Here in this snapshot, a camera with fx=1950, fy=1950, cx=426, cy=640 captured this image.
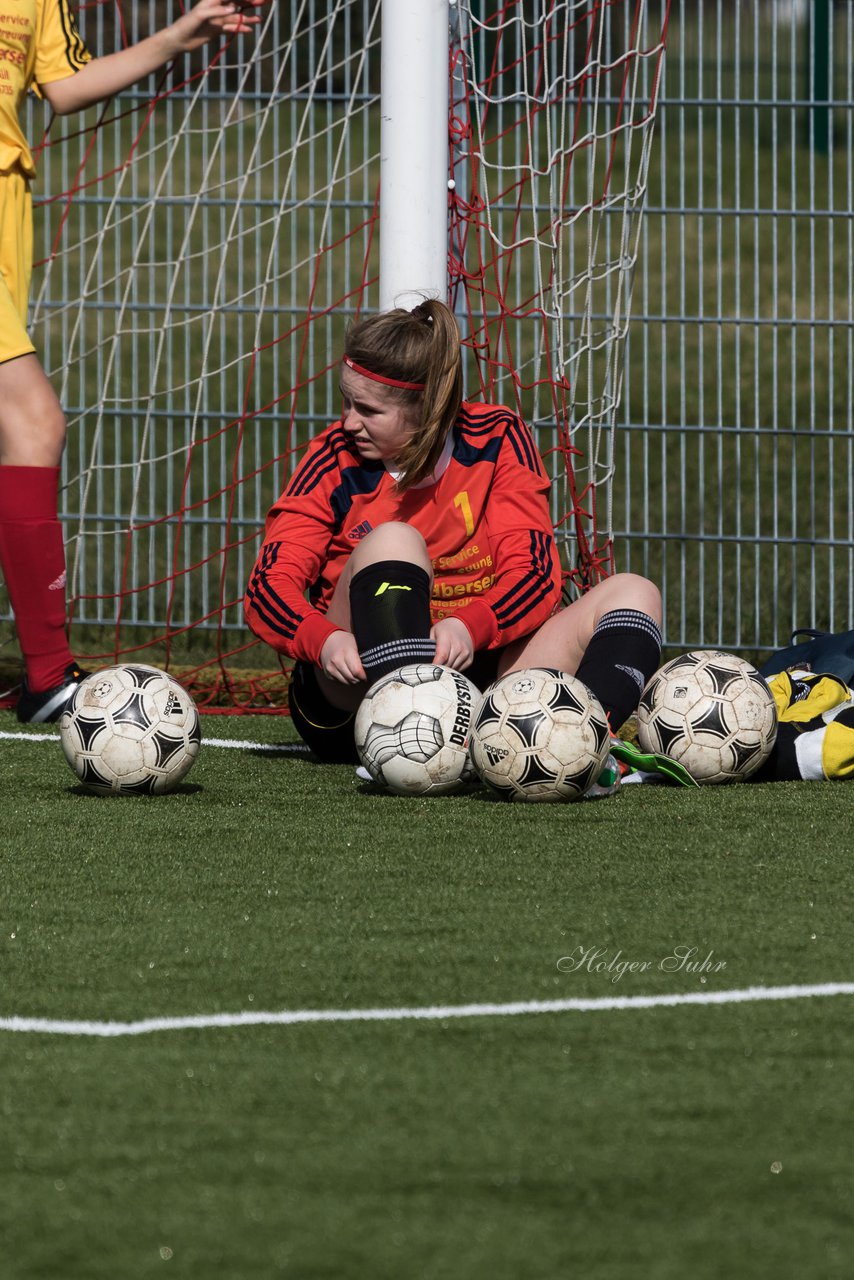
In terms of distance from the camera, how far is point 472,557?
4918 mm

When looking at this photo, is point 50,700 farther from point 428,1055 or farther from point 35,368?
point 428,1055

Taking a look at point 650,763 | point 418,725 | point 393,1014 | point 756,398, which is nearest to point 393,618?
point 418,725

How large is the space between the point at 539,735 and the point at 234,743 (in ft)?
4.92

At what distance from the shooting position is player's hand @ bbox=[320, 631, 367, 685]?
4480 millimetres

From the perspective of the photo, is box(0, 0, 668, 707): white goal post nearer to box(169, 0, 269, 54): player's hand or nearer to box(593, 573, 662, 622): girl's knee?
box(169, 0, 269, 54): player's hand

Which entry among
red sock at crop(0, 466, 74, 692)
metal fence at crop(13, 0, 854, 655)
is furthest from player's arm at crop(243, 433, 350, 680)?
metal fence at crop(13, 0, 854, 655)

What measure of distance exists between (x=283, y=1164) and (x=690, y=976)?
0.91 m

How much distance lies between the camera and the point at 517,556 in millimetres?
4762

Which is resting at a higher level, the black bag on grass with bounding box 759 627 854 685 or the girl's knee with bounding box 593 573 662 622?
the girl's knee with bounding box 593 573 662 622

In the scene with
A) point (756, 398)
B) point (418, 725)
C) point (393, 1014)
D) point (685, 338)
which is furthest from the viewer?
point (685, 338)

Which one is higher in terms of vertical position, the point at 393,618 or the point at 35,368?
the point at 35,368

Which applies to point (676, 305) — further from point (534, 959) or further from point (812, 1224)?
point (812, 1224)

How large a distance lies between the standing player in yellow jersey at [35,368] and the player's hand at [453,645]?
145 centimetres

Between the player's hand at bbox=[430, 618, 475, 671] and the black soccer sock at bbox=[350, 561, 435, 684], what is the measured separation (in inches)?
0.9
